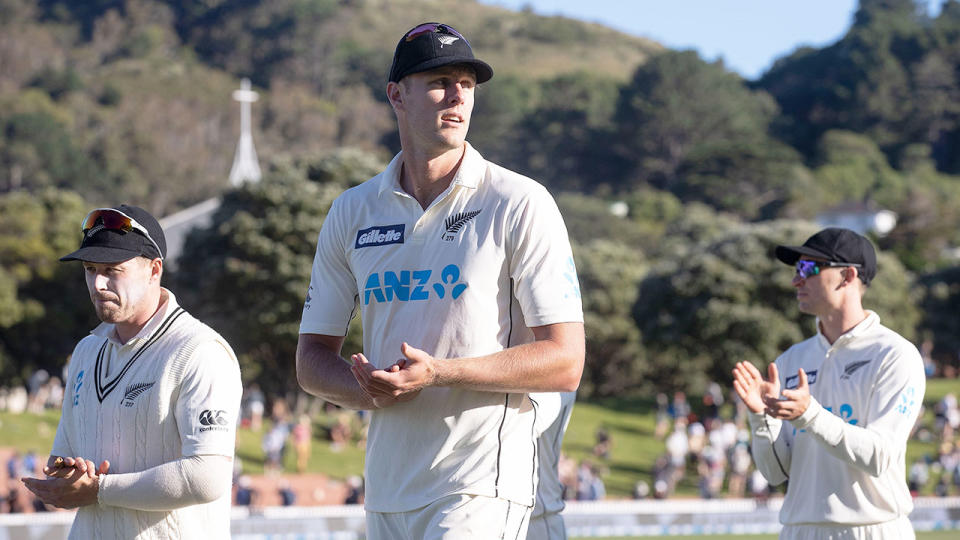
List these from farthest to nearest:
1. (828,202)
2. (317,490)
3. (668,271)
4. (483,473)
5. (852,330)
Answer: (828,202) < (668,271) < (317,490) < (852,330) < (483,473)

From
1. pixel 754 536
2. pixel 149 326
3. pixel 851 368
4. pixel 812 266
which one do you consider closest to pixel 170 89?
pixel 754 536

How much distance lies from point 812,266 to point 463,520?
2.96 m

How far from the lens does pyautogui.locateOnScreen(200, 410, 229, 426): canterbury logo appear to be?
4.64 meters

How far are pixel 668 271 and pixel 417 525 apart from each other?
5061 cm

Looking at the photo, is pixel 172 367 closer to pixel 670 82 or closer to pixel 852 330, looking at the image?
pixel 852 330

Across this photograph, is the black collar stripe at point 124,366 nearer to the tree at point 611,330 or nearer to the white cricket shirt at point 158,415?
the white cricket shirt at point 158,415

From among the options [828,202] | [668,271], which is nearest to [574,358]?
[668,271]

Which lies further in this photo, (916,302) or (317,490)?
(916,302)

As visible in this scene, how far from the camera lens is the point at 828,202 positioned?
129625 mm

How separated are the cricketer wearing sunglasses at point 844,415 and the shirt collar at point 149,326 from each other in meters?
2.46

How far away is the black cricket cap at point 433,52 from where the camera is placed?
13.8 feet

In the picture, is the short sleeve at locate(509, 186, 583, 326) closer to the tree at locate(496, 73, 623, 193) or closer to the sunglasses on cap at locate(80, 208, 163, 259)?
the sunglasses on cap at locate(80, 208, 163, 259)

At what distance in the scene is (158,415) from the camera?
4680mm

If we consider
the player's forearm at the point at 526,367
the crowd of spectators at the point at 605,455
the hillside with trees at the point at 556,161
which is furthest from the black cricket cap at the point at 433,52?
the hillside with trees at the point at 556,161
